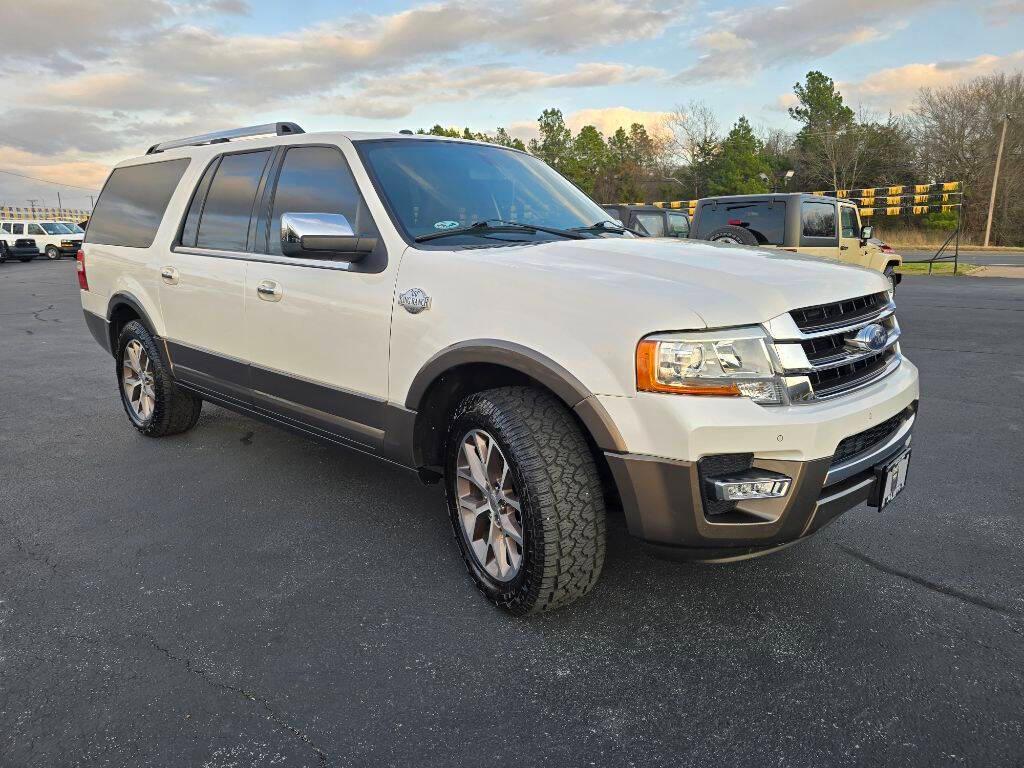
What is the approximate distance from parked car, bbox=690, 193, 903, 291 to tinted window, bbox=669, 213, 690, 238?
3.43m

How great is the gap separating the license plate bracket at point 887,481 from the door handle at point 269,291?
8.75ft

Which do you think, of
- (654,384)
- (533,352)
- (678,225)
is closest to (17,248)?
(678,225)

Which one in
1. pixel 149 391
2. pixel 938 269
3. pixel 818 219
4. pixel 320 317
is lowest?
pixel 938 269

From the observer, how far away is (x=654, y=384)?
89.0 inches

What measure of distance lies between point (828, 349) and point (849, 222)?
1247 cm

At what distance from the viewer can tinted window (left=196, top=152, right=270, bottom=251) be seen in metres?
3.90

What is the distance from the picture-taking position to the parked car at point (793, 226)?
12.6 meters

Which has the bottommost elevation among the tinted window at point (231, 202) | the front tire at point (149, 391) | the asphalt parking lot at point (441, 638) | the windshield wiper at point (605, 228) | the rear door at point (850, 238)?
the asphalt parking lot at point (441, 638)

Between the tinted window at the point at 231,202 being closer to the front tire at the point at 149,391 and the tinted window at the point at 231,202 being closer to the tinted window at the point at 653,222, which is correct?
the front tire at the point at 149,391

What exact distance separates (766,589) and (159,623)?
2333mm

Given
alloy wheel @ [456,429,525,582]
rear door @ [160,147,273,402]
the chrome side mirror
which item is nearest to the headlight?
alloy wheel @ [456,429,525,582]

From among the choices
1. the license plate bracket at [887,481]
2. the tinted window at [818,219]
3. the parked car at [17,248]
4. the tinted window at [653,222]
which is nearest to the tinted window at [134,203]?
the license plate bracket at [887,481]

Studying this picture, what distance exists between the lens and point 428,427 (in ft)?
10.1

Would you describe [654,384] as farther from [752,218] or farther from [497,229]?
[752,218]
